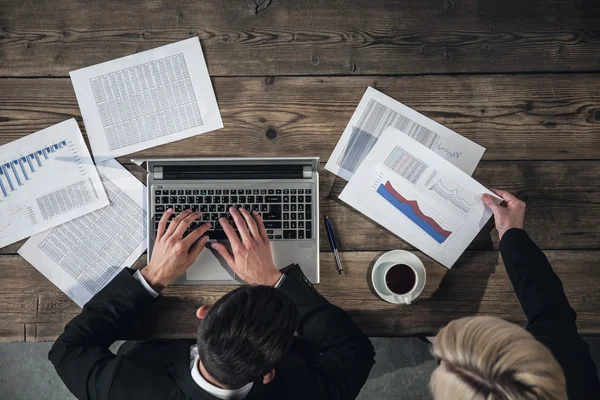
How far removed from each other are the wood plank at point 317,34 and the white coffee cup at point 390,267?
0.48 m

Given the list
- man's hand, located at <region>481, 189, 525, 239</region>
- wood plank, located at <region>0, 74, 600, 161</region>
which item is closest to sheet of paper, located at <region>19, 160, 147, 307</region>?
wood plank, located at <region>0, 74, 600, 161</region>

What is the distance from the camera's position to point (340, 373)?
116cm

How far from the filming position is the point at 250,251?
3.96 ft

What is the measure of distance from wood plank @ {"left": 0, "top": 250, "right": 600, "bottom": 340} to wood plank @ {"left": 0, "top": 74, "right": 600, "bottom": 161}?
29 cm

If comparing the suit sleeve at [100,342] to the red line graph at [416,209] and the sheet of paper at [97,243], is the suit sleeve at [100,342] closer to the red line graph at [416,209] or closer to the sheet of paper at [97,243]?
the sheet of paper at [97,243]

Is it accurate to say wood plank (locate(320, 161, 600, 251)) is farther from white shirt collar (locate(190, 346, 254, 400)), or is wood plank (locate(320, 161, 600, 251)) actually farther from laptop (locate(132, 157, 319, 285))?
white shirt collar (locate(190, 346, 254, 400))

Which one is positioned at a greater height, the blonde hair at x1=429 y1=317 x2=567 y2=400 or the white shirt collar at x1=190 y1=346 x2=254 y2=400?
the blonde hair at x1=429 y1=317 x2=567 y2=400

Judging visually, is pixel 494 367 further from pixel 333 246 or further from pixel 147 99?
pixel 147 99

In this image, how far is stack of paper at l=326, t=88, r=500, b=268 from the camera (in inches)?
49.7

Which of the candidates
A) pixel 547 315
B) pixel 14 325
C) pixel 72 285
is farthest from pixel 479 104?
pixel 14 325

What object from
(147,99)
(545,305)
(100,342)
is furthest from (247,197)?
(545,305)

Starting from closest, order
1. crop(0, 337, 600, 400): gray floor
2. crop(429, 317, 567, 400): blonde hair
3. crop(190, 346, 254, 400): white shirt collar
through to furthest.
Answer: crop(429, 317, 567, 400): blonde hair → crop(190, 346, 254, 400): white shirt collar → crop(0, 337, 600, 400): gray floor

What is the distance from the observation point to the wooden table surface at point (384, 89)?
4.16ft

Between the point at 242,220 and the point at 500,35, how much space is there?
841 mm
